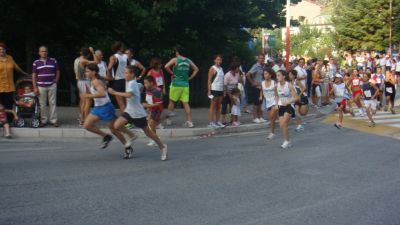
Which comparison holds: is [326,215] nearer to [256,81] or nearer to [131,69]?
[131,69]

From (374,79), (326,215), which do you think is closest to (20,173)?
(326,215)

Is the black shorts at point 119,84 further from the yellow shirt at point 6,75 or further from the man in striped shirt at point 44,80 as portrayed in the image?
the yellow shirt at point 6,75

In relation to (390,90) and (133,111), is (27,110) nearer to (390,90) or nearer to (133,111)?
(133,111)

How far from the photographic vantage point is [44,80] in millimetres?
12172

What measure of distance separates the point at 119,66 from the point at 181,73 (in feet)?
4.71

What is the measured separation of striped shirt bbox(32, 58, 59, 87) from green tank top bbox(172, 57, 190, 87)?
2730 millimetres

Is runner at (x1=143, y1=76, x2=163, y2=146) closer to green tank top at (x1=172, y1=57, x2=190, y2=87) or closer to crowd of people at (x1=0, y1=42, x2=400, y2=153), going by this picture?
crowd of people at (x1=0, y1=42, x2=400, y2=153)

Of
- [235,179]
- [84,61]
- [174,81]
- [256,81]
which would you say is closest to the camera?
[235,179]

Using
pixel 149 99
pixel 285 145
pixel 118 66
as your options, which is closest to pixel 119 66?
pixel 118 66

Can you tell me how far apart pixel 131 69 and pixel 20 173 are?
8.33 feet

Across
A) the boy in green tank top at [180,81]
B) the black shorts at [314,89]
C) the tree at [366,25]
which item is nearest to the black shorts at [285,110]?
the boy in green tank top at [180,81]

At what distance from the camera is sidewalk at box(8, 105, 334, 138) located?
38.0 feet

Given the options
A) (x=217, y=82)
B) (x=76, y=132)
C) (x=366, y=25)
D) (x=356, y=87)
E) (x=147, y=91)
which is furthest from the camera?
(x=366, y=25)

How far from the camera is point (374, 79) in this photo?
18.1 m
